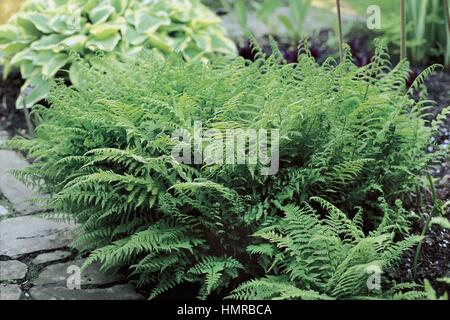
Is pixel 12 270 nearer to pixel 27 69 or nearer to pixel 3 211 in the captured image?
pixel 3 211

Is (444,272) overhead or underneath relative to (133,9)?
underneath

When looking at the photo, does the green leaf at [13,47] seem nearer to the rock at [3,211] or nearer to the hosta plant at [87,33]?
the hosta plant at [87,33]

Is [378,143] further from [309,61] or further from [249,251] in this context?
[249,251]

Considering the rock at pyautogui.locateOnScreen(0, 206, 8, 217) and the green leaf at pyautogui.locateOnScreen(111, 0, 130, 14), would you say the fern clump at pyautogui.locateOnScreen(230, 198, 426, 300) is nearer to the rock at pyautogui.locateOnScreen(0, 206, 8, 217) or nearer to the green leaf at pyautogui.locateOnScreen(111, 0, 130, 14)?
the rock at pyautogui.locateOnScreen(0, 206, 8, 217)

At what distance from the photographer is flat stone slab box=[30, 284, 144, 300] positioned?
3.01 meters

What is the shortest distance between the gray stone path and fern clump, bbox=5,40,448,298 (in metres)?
0.12

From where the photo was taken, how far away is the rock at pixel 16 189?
389 cm

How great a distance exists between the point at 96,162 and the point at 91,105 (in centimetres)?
32

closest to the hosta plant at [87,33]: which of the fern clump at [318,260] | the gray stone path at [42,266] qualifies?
the gray stone path at [42,266]

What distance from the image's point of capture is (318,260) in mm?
2844

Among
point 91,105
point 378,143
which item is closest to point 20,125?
point 91,105

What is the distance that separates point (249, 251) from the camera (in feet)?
9.71
